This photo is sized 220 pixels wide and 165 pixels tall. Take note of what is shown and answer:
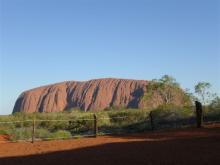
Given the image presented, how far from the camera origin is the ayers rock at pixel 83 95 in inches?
4569

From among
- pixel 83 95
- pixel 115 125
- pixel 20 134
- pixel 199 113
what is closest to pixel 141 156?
pixel 199 113

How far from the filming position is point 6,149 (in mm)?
19438

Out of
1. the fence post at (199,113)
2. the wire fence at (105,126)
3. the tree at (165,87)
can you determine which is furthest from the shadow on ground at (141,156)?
the tree at (165,87)

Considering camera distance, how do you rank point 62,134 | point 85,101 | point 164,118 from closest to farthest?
point 62,134 → point 164,118 → point 85,101

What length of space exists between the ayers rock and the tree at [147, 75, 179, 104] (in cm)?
5076

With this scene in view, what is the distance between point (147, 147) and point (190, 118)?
18.3 meters

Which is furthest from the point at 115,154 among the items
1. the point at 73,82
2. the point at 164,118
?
the point at 73,82

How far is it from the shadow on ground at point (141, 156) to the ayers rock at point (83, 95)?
93.1 m

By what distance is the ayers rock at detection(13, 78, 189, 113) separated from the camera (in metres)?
Result: 116

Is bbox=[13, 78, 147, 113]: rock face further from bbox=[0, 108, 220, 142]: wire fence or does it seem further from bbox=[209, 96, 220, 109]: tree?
bbox=[0, 108, 220, 142]: wire fence

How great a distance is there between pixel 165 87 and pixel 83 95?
64.9 metres

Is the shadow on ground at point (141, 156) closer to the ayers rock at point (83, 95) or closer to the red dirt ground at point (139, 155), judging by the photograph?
the red dirt ground at point (139, 155)

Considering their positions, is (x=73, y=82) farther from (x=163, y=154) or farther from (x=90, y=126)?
(x=163, y=154)

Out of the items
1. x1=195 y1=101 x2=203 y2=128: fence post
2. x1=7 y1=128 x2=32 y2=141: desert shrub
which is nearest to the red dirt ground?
x1=195 y1=101 x2=203 y2=128: fence post
